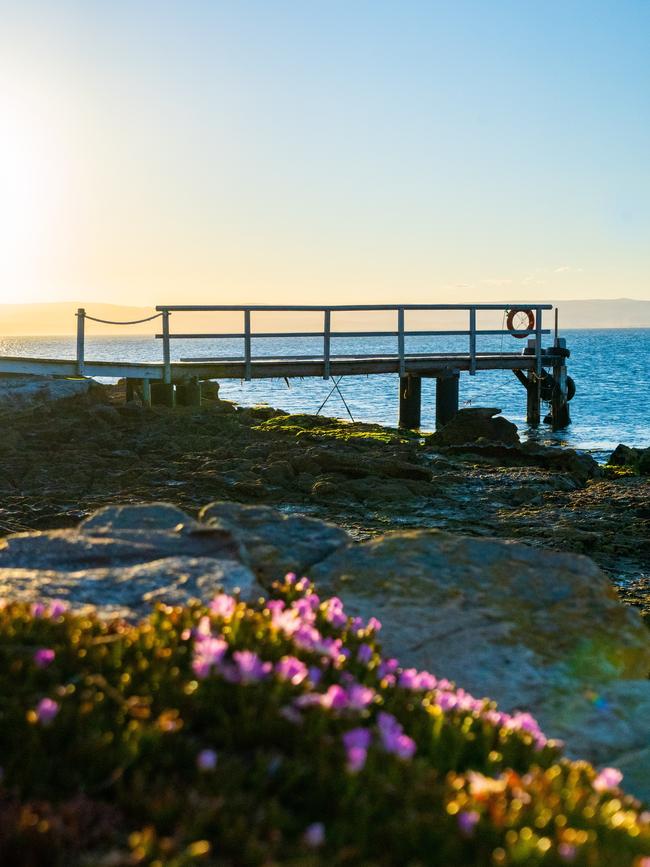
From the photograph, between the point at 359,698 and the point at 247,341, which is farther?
the point at 247,341

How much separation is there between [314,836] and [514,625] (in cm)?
217

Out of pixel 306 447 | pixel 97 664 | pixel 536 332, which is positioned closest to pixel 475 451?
pixel 306 447

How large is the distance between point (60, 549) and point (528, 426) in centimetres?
2593

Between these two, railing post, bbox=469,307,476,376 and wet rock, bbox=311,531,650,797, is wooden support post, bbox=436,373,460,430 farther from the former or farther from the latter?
wet rock, bbox=311,531,650,797

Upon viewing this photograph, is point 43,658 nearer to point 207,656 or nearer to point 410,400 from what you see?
point 207,656

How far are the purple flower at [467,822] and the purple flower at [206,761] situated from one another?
62cm

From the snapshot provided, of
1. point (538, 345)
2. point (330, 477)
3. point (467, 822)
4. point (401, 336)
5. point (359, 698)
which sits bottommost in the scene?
point (330, 477)

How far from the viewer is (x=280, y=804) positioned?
2500 mm

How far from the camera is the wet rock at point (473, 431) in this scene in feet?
61.4

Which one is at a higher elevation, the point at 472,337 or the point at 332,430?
the point at 472,337

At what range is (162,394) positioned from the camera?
20.9m

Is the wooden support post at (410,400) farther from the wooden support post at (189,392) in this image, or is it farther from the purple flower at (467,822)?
the purple flower at (467,822)

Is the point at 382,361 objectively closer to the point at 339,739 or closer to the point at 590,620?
the point at 590,620

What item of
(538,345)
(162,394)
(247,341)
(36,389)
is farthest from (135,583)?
(538,345)
